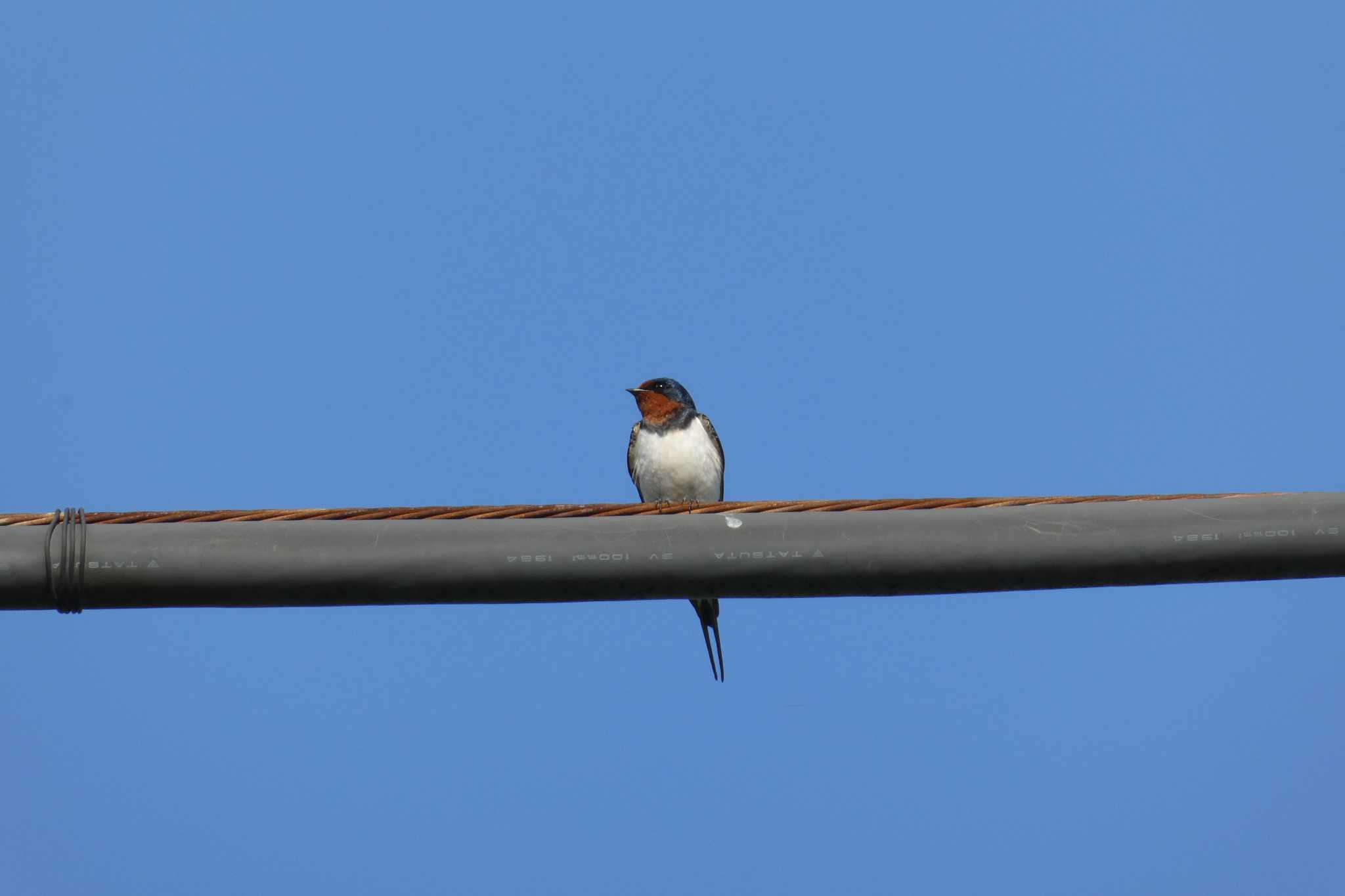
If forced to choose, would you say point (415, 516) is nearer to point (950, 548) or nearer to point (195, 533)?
point (195, 533)

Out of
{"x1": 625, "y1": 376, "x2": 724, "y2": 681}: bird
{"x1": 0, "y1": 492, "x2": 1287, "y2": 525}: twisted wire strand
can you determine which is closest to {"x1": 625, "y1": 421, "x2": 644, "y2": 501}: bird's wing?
{"x1": 625, "y1": 376, "x2": 724, "y2": 681}: bird

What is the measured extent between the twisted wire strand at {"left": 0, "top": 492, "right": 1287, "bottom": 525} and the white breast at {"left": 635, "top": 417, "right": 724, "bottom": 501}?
193 inches

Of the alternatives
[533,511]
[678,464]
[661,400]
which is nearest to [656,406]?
[661,400]

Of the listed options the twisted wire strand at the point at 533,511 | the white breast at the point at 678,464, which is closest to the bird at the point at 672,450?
the white breast at the point at 678,464

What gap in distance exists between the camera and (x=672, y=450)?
28.7 ft

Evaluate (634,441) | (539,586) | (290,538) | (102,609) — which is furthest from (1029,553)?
(634,441)

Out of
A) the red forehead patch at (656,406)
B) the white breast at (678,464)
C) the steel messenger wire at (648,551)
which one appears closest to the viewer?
the steel messenger wire at (648,551)

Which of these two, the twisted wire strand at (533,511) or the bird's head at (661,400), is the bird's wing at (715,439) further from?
the twisted wire strand at (533,511)

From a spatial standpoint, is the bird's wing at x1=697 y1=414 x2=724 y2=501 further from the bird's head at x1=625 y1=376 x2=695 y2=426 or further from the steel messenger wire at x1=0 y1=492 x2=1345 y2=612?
the steel messenger wire at x1=0 y1=492 x2=1345 y2=612

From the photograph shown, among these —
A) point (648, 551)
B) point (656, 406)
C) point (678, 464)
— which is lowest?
point (648, 551)

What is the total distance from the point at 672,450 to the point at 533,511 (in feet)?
16.4

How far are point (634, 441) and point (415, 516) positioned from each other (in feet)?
18.2

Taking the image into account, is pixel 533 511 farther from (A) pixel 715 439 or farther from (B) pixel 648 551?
(A) pixel 715 439

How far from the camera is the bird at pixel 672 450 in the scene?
8.77m
